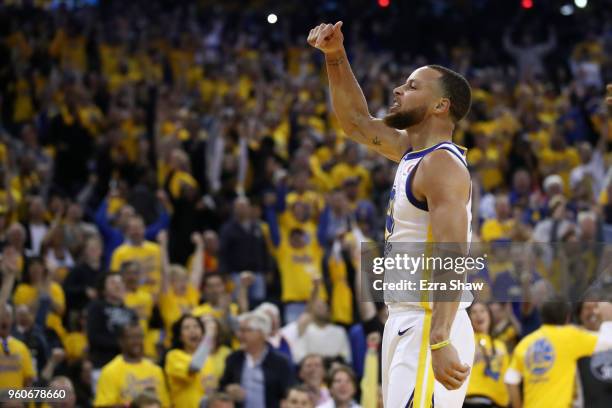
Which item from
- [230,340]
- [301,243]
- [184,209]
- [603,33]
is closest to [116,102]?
[184,209]

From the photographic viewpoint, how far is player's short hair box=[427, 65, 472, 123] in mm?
5293

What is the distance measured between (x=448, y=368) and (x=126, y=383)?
204 inches

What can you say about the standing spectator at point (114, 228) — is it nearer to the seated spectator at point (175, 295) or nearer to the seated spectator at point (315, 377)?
the seated spectator at point (175, 295)

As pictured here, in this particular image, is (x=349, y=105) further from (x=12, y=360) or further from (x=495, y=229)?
(x=495, y=229)

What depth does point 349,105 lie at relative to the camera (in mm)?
5992

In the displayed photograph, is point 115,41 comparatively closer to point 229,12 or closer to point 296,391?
point 229,12

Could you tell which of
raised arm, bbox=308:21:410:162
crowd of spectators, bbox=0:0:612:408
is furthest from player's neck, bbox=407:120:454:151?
crowd of spectators, bbox=0:0:612:408

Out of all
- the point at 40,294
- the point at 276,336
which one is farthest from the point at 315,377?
the point at 40,294

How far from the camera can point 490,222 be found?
13398 mm

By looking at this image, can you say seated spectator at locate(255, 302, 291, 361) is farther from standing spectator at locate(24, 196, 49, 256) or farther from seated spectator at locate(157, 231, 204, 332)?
standing spectator at locate(24, 196, 49, 256)

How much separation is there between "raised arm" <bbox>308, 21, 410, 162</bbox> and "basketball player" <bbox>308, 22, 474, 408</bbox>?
20cm

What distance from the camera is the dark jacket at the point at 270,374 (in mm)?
9594

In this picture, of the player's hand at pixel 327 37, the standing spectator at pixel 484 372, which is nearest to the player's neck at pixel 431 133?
the player's hand at pixel 327 37

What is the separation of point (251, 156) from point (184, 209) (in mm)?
1862
